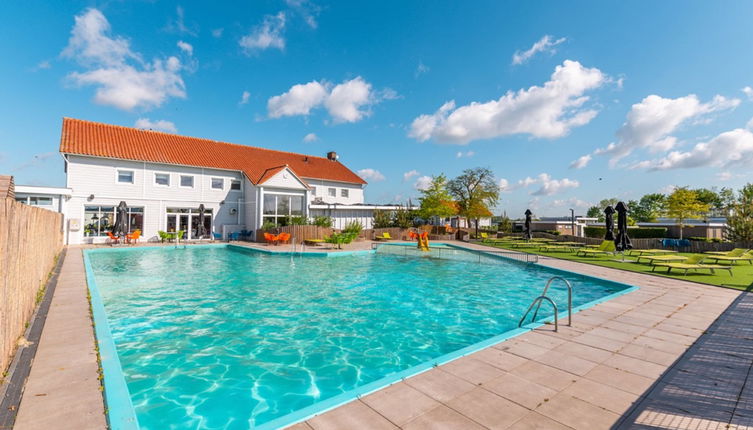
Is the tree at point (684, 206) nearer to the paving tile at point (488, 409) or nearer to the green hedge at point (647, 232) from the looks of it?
the green hedge at point (647, 232)

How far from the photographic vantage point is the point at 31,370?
3.57 m

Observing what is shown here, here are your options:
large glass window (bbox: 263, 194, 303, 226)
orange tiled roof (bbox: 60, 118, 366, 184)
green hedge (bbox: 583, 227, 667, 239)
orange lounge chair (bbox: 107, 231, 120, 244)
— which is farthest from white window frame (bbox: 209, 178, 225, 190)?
green hedge (bbox: 583, 227, 667, 239)

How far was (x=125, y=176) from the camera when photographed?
68.9 ft

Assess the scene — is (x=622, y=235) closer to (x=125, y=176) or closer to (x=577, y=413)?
(x=577, y=413)

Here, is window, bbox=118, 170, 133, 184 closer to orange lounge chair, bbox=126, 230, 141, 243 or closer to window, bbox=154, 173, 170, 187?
window, bbox=154, 173, 170, 187

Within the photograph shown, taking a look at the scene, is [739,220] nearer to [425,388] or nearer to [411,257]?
[411,257]

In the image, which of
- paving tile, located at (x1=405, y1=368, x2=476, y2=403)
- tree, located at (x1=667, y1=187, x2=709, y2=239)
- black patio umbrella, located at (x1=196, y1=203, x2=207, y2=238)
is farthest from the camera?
tree, located at (x1=667, y1=187, x2=709, y2=239)

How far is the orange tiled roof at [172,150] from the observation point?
67.4ft

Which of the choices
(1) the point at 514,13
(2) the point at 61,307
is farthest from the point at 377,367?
(1) the point at 514,13

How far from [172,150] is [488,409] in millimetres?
27304

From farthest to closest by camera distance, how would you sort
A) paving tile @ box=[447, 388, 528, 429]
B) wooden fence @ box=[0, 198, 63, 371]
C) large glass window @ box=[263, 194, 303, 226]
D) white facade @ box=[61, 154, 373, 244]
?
large glass window @ box=[263, 194, 303, 226] < white facade @ box=[61, 154, 373, 244] < wooden fence @ box=[0, 198, 63, 371] < paving tile @ box=[447, 388, 528, 429]

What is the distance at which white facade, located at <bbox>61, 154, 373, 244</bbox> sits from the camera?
19500mm

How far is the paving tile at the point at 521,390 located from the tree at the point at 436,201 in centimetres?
2926

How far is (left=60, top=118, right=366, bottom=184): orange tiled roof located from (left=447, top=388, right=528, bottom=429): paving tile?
22.7m
